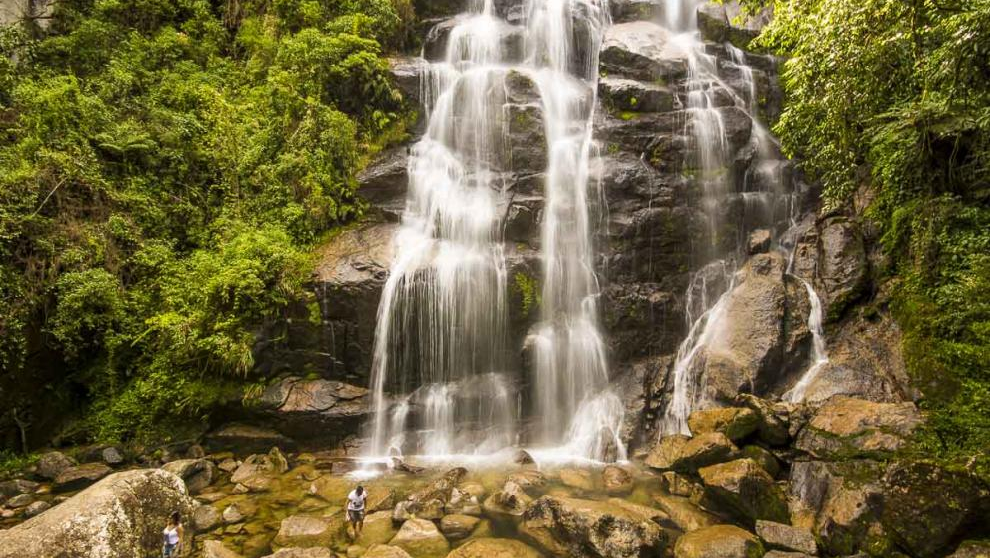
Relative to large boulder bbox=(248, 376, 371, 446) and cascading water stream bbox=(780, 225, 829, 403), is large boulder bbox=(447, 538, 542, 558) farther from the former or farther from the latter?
cascading water stream bbox=(780, 225, 829, 403)

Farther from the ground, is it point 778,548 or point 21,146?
point 21,146

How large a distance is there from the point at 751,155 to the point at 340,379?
1322 cm

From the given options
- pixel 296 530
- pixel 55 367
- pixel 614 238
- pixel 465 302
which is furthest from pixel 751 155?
pixel 55 367

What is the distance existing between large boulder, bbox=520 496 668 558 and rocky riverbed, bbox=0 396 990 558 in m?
0.02

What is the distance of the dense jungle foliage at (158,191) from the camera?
33.4 ft

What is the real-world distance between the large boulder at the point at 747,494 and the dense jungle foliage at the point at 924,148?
6.91 feet

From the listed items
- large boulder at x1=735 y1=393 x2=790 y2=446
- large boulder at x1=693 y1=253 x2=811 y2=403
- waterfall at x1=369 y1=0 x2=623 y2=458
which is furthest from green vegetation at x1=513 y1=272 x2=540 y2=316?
large boulder at x1=735 y1=393 x2=790 y2=446

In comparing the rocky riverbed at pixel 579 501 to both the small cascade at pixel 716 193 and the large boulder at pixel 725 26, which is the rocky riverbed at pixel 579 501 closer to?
the small cascade at pixel 716 193

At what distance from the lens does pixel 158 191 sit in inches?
483

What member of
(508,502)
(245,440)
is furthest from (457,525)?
(245,440)

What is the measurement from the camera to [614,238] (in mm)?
12727

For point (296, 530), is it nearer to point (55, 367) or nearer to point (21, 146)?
point (55, 367)

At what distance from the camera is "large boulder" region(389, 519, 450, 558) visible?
698 centimetres

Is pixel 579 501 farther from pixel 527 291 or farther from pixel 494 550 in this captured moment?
pixel 527 291
